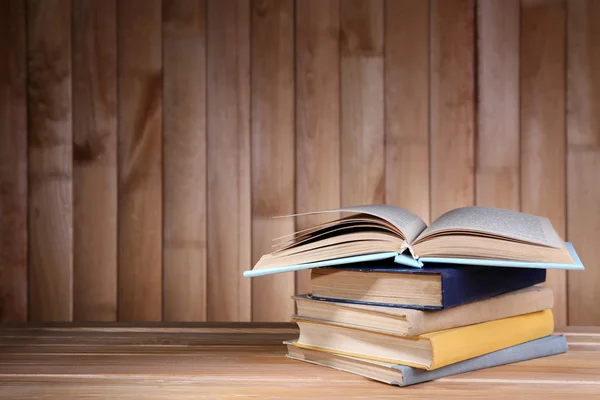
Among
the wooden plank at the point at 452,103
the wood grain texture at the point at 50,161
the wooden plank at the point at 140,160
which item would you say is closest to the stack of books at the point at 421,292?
the wooden plank at the point at 452,103

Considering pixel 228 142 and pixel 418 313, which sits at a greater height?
pixel 228 142

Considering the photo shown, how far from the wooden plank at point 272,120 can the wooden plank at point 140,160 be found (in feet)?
0.65

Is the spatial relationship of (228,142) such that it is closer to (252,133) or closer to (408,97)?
(252,133)

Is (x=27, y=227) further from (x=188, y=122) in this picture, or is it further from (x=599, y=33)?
(x=599, y=33)

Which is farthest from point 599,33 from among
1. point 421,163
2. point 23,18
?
point 23,18

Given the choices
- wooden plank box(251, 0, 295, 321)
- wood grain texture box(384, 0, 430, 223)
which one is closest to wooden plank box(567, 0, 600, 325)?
wood grain texture box(384, 0, 430, 223)

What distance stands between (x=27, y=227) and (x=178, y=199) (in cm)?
32

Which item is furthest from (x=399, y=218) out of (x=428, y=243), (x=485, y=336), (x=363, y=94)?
(x=363, y=94)

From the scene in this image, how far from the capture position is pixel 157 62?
4.44 feet

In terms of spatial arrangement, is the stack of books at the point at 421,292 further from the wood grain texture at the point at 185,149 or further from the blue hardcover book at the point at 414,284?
the wood grain texture at the point at 185,149

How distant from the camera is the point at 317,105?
53.1 inches

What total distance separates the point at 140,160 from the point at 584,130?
895 millimetres

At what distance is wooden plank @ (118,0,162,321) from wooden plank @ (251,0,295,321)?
0.20 m

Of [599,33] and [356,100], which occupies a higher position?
[599,33]
